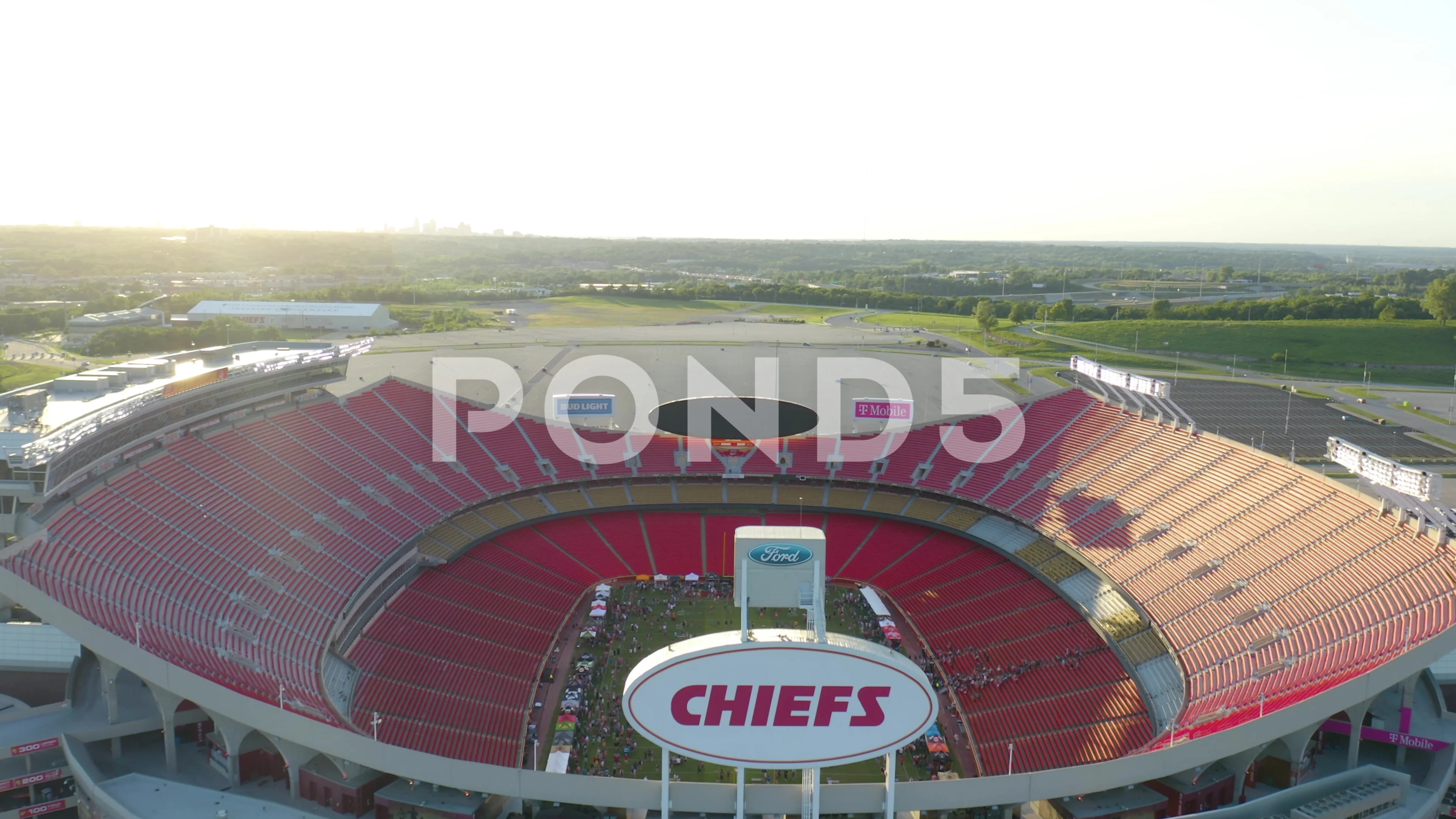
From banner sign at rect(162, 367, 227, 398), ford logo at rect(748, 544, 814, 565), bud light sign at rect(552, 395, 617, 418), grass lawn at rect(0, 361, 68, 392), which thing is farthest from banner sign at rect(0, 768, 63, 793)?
bud light sign at rect(552, 395, 617, 418)

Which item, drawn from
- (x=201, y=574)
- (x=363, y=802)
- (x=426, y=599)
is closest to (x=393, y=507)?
(x=426, y=599)

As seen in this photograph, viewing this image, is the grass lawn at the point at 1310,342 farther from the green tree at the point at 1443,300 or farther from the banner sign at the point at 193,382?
the banner sign at the point at 193,382

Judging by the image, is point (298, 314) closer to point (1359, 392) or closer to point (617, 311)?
point (617, 311)

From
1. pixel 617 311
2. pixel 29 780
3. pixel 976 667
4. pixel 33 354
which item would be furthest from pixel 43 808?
pixel 617 311

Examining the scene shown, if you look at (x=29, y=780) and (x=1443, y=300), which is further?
(x=1443, y=300)

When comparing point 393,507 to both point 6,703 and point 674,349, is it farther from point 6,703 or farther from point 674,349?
point 674,349

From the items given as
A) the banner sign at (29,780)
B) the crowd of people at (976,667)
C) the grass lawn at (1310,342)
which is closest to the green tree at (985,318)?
the grass lawn at (1310,342)

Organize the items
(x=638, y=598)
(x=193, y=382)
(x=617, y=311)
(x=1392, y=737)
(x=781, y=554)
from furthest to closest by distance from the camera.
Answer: (x=617, y=311)
(x=638, y=598)
(x=193, y=382)
(x=1392, y=737)
(x=781, y=554)
